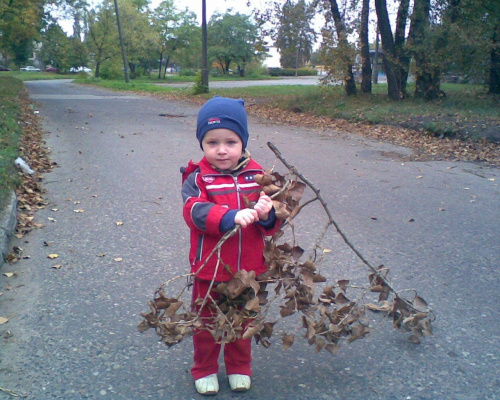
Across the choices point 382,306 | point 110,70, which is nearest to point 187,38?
point 110,70

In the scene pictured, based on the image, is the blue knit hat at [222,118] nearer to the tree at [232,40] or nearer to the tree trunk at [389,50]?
the tree trunk at [389,50]

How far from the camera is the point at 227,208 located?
8.68ft

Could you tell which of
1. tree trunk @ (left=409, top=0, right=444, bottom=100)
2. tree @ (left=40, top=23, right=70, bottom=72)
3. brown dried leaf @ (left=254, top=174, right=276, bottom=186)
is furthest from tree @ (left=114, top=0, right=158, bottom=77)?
brown dried leaf @ (left=254, top=174, right=276, bottom=186)

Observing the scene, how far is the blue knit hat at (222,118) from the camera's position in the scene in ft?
9.03

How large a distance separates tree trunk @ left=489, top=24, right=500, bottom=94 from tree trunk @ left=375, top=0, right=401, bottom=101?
276 cm

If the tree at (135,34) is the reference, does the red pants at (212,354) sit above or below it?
below

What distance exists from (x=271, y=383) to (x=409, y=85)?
18749 millimetres

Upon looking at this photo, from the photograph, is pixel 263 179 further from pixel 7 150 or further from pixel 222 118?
pixel 7 150

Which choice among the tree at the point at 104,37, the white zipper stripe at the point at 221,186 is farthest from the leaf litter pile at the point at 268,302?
the tree at the point at 104,37

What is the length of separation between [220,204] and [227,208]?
90mm

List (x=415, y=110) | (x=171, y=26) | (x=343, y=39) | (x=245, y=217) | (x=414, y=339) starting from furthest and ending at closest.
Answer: (x=171, y=26) → (x=343, y=39) → (x=415, y=110) → (x=414, y=339) → (x=245, y=217)

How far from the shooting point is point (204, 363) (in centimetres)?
290

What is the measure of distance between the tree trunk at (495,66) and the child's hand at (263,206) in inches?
551

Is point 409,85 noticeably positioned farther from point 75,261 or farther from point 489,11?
point 75,261
